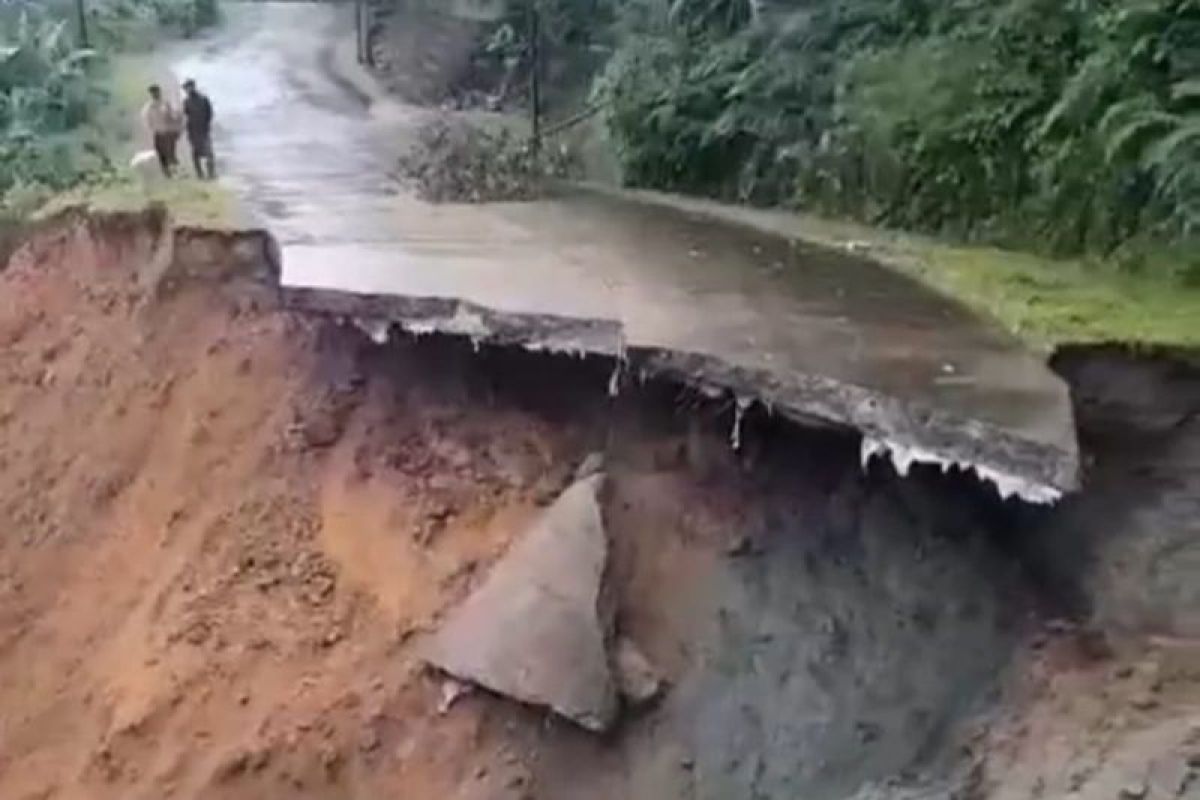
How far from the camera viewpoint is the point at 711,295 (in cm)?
909

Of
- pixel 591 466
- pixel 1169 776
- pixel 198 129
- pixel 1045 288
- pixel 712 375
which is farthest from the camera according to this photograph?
pixel 198 129

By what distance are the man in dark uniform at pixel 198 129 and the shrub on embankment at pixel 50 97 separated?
1018mm

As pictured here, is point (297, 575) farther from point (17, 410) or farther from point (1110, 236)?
point (1110, 236)

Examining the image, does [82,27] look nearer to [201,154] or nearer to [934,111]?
[201,154]

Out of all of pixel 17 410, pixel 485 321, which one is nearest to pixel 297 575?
pixel 485 321

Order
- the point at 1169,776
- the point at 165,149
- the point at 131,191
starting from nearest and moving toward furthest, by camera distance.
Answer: the point at 1169,776
the point at 131,191
the point at 165,149

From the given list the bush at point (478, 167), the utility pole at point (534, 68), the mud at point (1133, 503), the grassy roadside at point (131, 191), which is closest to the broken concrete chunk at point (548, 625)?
the mud at point (1133, 503)

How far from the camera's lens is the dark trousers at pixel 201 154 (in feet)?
44.4

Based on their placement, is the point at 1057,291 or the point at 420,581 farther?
the point at 420,581

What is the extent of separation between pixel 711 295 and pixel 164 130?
20.8ft

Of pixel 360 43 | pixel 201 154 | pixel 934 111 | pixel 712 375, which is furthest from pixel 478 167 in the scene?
pixel 360 43

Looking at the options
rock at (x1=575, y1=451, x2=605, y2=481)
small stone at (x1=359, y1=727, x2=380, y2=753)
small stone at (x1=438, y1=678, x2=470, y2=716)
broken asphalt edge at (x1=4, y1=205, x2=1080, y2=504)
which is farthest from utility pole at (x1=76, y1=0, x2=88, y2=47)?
small stone at (x1=438, y1=678, x2=470, y2=716)

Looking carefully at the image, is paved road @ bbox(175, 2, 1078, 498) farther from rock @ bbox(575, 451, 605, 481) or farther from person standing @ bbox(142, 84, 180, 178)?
rock @ bbox(575, 451, 605, 481)

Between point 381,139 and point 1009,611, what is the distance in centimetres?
1028
